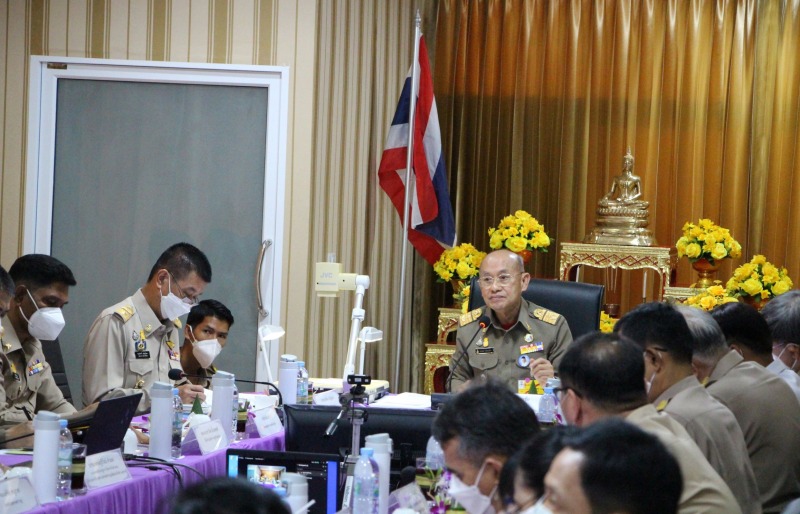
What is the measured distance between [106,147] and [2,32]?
0.86m

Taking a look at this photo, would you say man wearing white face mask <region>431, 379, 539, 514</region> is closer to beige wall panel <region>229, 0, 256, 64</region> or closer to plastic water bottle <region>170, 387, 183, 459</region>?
plastic water bottle <region>170, 387, 183, 459</region>

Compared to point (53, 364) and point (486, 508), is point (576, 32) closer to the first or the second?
point (53, 364)

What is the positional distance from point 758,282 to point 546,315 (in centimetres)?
140

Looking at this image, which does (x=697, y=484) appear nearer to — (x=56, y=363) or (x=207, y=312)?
(x=207, y=312)

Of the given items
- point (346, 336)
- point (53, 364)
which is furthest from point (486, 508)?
point (346, 336)

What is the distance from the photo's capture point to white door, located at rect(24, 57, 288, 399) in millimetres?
5879

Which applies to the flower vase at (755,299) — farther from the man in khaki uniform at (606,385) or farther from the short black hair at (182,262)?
the man in khaki uniform at (606,385)

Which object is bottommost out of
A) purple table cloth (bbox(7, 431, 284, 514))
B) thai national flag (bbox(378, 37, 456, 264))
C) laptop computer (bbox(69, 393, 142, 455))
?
purple table cloth (bbox(7, 431, 284, 514))

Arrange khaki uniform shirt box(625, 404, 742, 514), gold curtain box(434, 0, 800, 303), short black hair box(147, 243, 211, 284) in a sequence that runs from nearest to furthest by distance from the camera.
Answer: khaki uniform shirt box(625, 404, 742, 514)
short black hair box(147, 243, 211, 284)
gold curtain box(434, 0, 800, 303)

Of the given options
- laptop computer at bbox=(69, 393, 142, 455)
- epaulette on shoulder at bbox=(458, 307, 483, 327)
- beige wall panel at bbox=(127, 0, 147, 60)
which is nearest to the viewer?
laptop computer at bbox=(69, 393, 142, 455)

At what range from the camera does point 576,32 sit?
621 cm

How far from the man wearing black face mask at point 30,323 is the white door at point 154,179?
6.92ft

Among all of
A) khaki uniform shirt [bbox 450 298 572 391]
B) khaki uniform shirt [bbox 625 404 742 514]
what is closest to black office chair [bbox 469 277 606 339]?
khaki uniform shirt [bbox 450 298 572 391]

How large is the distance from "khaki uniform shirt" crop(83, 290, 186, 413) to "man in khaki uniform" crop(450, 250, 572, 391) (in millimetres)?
1257
